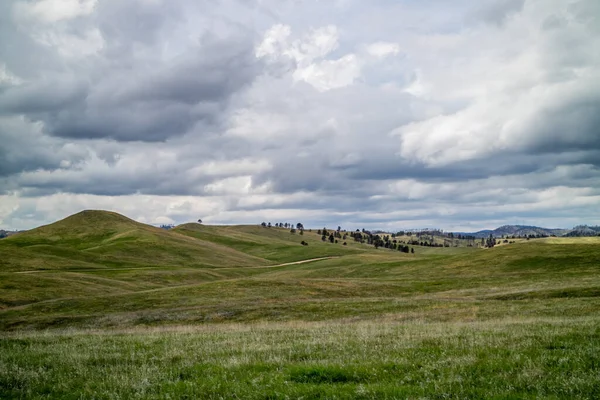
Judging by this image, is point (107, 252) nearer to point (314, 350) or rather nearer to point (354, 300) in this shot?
point (354, 300)

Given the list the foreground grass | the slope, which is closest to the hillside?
the slope

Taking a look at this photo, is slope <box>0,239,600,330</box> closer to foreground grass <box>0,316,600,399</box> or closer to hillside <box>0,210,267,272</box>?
foreground grass <box>0,316,600,399</box>

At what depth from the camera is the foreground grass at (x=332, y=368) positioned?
1029 cm

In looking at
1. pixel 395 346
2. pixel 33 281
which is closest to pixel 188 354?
pixel 395 346

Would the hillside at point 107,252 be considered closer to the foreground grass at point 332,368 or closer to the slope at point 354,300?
the slope at point 354,300

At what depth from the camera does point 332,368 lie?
41.2ft

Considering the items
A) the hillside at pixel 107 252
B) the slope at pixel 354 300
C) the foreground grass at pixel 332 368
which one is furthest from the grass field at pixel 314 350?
the hillside at pixel 107 252

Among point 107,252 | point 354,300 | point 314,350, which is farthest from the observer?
point 107,252

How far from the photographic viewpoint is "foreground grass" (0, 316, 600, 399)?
1029cm

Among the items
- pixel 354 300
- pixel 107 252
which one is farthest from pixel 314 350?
pixel 107 252

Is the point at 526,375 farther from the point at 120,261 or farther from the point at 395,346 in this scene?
the point at 120,261

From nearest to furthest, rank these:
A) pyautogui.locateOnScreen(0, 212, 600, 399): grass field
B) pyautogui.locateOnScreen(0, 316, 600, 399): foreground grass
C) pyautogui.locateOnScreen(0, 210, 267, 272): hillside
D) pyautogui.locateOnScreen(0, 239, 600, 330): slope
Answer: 1. pyautogui.locateOnScreen(0, 316, 600, 399): foreground grass
2. pyautogui.locateOnScreen(0, 212, 600, 399): grass field
3. pyautogui.locateOnScreen(0, 239, 600, 330): slope
4. pyautogui.locateOnScreen(0, 210, 267, 272): hillside

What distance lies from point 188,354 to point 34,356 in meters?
6.49

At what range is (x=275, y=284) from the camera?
226ft
